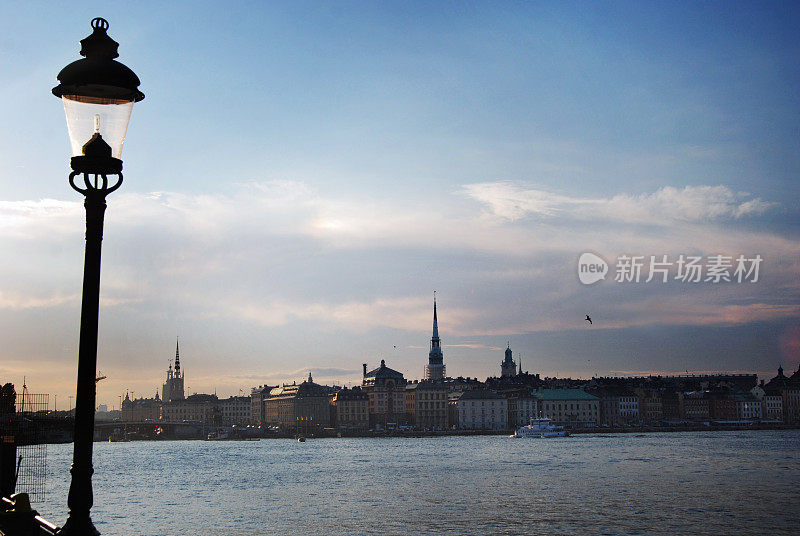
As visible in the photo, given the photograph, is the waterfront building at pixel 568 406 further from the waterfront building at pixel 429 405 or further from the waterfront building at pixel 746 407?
the waterfront building at pixel 746 407

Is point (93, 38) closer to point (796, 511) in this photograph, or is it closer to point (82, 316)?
point (82, 316)

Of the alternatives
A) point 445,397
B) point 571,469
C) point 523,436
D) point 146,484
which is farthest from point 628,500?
point 445,397

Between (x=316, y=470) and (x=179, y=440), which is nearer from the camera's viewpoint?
(x=316, y=470)

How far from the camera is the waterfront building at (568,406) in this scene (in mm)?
166000

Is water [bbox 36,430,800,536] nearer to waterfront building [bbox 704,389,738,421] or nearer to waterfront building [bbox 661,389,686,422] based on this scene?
waterfront building [bbox 704,389,738,421]

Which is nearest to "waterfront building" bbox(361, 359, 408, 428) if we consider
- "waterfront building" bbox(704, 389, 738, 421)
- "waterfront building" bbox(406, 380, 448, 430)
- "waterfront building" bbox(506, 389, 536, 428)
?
"waterfront building" bbox(406, 380, 448, 430)

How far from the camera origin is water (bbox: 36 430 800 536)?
34156mm

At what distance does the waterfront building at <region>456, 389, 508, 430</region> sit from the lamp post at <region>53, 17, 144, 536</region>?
161 meters

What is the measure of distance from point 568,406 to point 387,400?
35.9 metres

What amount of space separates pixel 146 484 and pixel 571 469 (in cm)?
2926

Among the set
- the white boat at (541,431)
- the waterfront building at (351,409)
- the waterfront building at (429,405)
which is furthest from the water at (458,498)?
the waterfront building at (351,409)

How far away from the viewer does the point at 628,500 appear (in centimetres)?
4284

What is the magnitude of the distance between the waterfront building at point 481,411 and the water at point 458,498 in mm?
88674

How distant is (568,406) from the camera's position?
168 meters
